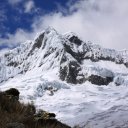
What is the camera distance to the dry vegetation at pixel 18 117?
29.5ft

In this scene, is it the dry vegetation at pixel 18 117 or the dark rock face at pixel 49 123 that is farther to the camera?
the dark rock face at pixel 49 123

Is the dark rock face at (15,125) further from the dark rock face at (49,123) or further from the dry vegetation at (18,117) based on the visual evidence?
the dark rock face at (49,123)

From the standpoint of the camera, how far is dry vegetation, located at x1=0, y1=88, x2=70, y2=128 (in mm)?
8984

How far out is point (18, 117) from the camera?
9.62 meters

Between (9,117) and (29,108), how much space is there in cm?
199

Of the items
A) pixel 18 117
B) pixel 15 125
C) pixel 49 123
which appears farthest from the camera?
pixel 49 123

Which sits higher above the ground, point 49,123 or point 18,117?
point 18,117

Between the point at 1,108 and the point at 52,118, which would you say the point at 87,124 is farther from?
the point at 1,108

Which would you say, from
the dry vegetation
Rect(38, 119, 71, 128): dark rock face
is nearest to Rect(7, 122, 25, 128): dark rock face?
the dry vegetation

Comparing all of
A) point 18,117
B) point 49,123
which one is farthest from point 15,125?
point 49,123

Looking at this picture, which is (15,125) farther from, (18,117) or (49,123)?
(49,123)

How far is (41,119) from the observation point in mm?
10195

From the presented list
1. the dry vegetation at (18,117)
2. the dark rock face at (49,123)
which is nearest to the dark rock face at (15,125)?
the dry vegetation at (18,117)

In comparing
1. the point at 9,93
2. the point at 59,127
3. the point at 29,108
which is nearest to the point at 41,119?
the point at 59,127
